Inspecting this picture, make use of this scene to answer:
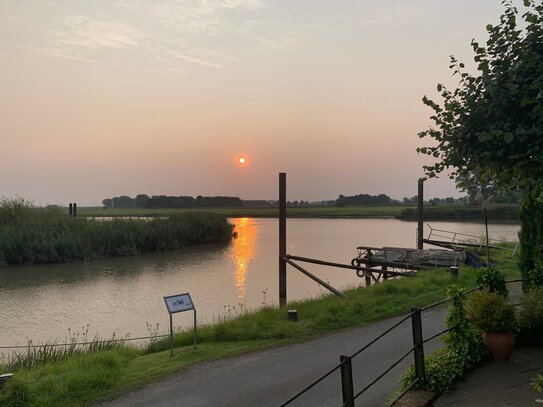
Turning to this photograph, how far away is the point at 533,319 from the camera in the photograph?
7281 millimetres

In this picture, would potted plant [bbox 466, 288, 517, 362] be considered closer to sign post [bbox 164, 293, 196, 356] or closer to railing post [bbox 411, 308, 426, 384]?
railing post [bbox 411, 308, 426, 384]

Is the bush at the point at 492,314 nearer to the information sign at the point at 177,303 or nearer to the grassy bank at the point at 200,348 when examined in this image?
the grassy bank at the point at 200,348

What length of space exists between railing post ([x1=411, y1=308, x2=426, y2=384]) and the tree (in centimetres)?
207

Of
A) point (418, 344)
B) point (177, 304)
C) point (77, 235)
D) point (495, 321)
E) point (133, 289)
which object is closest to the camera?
point (418, 344)

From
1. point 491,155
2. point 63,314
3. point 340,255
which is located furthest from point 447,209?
point 491,155

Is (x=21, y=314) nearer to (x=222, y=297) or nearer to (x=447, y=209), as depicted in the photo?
(x=222, y=297)

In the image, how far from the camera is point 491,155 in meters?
5.52

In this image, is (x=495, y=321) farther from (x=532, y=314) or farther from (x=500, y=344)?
(x=532, y=314)

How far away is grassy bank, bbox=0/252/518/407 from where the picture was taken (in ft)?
24.4

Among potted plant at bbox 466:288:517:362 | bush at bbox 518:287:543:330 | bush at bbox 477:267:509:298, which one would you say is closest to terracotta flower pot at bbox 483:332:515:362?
potted plant at bbox 466:288:517:362

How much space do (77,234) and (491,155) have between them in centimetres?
3650

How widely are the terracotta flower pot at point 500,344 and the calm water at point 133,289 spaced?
11.2 m

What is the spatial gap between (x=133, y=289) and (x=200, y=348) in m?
14.7

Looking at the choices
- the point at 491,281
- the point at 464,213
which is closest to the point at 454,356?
the point at 491,281
